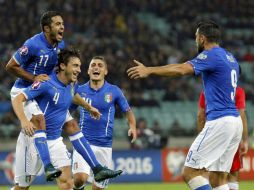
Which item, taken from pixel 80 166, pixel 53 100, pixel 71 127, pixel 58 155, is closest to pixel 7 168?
pixel 80 166

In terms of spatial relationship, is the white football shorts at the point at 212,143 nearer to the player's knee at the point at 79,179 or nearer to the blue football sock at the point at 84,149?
the blue football sock at the point at 84,149

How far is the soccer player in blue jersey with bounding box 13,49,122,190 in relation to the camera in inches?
373

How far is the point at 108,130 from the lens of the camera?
11.4 meters

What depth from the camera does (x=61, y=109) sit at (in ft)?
32.0

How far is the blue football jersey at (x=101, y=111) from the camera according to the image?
1133 cm

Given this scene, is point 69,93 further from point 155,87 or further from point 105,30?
point 105,30

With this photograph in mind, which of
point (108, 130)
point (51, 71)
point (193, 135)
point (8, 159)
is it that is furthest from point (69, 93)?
point (193, 135)

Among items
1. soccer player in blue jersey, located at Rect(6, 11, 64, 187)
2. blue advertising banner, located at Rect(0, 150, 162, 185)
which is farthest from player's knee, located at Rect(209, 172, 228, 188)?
blue advertising banner, located at Rect(0, 150, 162, 185)

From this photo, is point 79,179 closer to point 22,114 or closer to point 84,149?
point 84,149

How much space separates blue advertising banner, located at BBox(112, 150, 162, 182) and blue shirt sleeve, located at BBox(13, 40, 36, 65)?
8361 mm

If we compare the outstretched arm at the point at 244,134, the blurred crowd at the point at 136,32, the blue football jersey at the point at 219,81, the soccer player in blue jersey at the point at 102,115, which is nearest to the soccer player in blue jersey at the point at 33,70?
the soccer player in blue jersey at the point at 102,115

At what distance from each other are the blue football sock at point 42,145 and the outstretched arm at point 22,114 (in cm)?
38

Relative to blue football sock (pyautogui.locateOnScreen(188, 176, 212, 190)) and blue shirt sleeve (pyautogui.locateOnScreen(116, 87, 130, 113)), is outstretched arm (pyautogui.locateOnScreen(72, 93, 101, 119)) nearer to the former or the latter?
blue shirt sleeve (pyautogui.locateOnScreen(116, 87, 130, 113))

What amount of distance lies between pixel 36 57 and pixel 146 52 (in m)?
14.0
